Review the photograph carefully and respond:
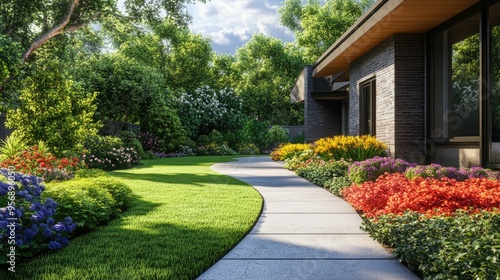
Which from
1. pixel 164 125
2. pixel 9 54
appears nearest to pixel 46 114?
pixel 9 54

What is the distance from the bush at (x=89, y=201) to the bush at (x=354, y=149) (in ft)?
19.6

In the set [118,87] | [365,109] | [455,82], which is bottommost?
[365,109]

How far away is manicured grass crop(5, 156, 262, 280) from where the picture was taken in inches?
142

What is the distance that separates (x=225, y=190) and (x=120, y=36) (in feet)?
52.8

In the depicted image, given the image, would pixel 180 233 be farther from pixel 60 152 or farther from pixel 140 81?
pixel 140 81

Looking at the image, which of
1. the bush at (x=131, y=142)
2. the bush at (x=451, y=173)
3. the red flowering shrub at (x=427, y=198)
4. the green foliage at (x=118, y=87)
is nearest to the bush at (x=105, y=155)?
the bush at (x=131, y=142)

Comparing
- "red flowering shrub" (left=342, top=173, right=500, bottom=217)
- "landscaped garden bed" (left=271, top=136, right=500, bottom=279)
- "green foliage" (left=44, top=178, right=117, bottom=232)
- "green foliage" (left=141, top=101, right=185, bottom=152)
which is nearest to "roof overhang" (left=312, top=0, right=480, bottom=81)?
"landscaped garden bed" (left=271, top=136, right=500, bottom=279)

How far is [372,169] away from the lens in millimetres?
7812

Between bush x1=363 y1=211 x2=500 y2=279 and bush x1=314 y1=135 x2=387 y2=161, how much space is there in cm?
597

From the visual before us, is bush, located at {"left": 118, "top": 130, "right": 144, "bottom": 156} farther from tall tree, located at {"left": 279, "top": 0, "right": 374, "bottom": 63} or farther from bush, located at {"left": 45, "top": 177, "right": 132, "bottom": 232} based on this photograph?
→ tall tree, located at {"left": 279, "top": 0, "right": 374, "bottom": 63}

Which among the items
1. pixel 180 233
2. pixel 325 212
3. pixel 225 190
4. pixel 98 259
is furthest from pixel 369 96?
pixel 98 259

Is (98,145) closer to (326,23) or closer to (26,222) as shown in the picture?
(26,222)

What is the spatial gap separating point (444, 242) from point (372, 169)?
444 cm

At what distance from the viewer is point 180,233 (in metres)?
4.86
